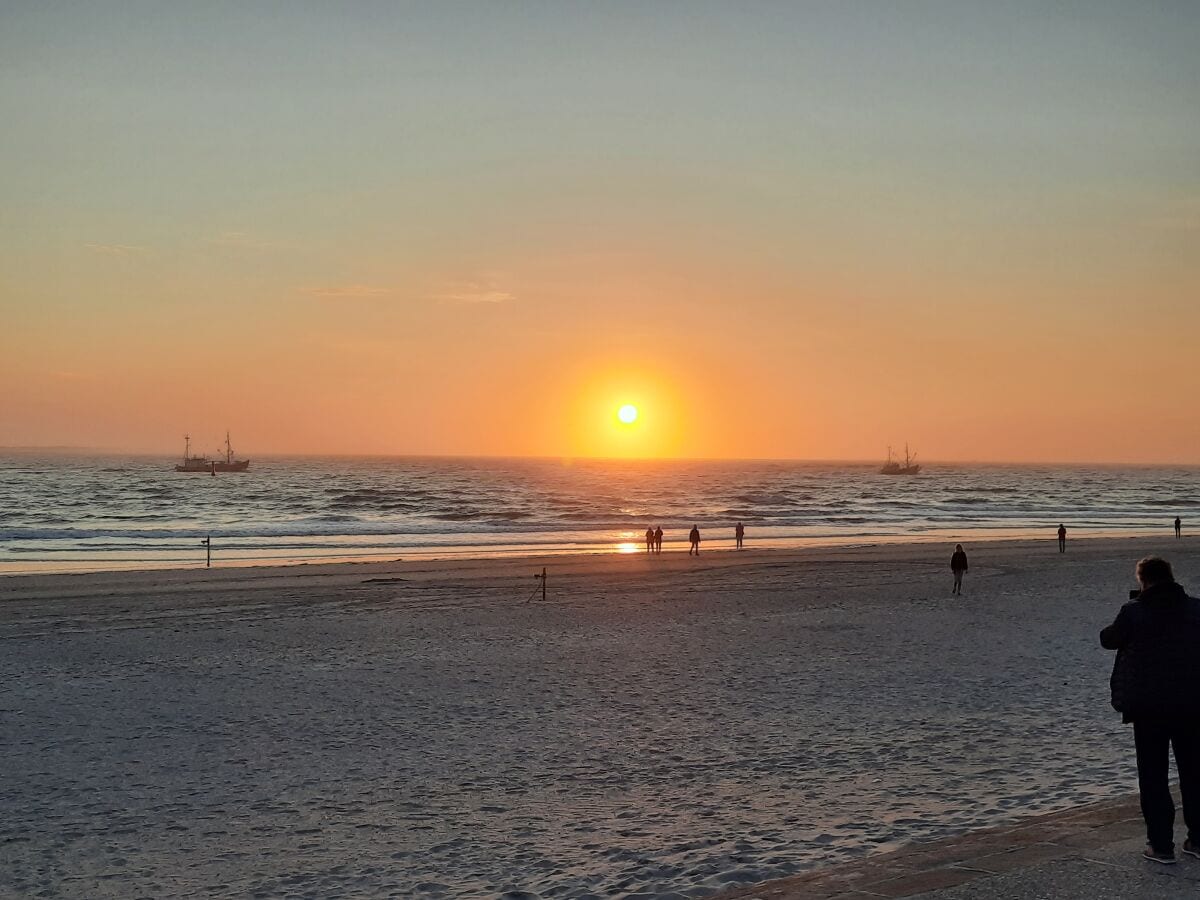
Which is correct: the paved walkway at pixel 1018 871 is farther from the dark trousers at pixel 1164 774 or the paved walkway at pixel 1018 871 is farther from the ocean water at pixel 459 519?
the ocean water at pixel 459 519

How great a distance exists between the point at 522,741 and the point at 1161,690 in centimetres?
705

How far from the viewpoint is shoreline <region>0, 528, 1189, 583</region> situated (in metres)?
38.3

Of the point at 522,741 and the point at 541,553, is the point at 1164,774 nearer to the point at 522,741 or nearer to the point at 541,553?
the point at 522,741

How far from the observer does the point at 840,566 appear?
122 feet

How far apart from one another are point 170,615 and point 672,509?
7742 cm

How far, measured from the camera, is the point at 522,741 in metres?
11.8

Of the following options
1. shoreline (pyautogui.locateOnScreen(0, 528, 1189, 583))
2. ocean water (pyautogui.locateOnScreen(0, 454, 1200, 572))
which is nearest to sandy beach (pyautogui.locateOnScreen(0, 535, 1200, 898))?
shoreline (pyautogui.locateOnScreen(0, 528, 1189, 583))

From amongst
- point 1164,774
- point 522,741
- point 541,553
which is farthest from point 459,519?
point 1164,774

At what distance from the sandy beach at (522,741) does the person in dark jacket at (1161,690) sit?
1696 mm

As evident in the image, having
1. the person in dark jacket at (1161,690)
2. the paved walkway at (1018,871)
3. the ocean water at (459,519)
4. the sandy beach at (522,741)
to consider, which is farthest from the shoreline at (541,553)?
the person in dark jacket at (1161,690)

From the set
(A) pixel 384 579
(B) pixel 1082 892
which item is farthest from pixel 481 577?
(B) pixel 1082 892

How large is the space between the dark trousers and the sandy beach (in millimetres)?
1655

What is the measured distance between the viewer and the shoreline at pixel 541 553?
1508 inches

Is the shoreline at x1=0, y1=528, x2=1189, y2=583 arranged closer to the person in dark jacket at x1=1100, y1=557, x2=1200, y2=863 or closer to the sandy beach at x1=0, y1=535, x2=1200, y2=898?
the sandy beach at x1=0, y1=535, x2=1200, y2=898
